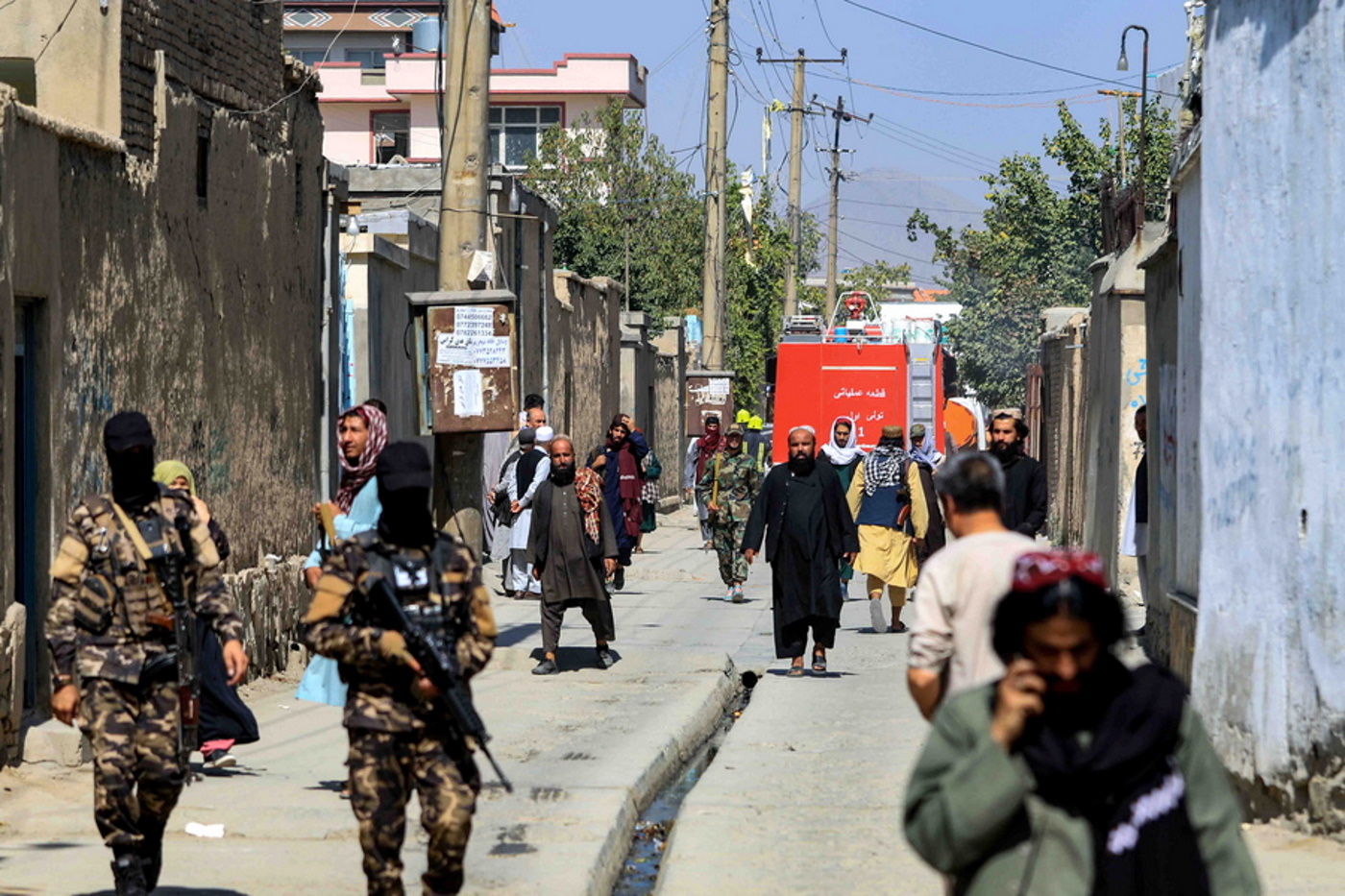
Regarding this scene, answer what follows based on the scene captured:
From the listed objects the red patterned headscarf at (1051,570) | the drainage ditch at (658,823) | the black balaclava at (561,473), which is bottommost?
the drainage ditch at (658,823)

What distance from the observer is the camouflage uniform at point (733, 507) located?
703 inches

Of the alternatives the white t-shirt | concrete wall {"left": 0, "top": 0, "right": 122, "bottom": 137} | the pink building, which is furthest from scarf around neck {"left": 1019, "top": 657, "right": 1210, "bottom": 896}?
the pink building

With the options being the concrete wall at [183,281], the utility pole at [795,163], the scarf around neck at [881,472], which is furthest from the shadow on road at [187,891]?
the utility pole at [795,163]

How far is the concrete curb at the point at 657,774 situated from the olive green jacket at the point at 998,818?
3.60m

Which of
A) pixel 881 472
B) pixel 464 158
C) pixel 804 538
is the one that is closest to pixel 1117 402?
pixel 881 472

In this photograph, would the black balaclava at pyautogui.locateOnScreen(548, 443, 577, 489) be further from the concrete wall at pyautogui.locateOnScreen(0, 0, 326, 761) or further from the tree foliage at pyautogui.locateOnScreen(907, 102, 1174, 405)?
the tree foliage at pyautogui.locateOnScreen(907, 102, 1174, 405)

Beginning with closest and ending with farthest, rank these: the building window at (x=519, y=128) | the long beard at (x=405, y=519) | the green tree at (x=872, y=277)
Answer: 1. the long beard at (x=405, y=519)
2. the building window at (x=519, y=128)
3. the green tree at (x=872, y=277)

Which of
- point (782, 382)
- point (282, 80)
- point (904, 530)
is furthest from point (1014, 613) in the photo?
point (782, 382)

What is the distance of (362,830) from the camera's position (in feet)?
17.3

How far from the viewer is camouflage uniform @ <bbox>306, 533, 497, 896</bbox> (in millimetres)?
5230

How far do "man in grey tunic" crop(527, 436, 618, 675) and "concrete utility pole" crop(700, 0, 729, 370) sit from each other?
22.2m

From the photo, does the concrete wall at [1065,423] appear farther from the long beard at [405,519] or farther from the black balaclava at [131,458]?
the long beard at [405,519]

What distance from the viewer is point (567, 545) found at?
505 inches

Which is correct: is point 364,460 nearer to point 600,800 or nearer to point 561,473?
point 600,800
